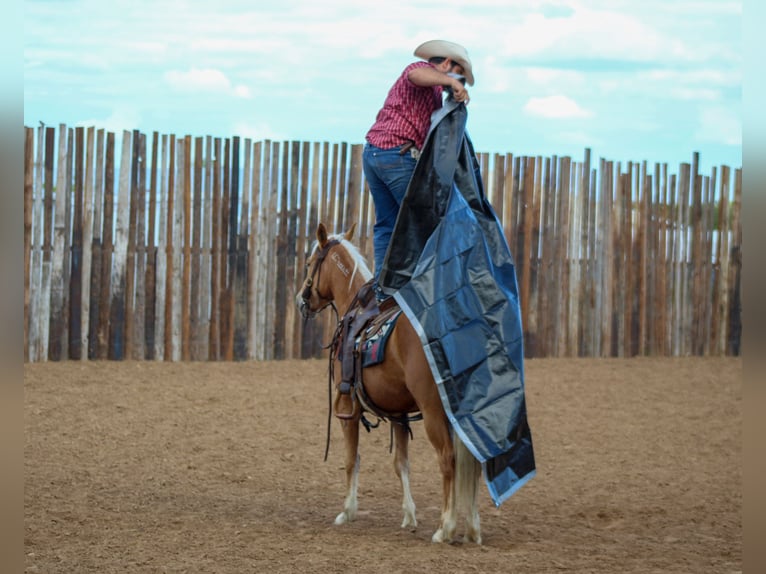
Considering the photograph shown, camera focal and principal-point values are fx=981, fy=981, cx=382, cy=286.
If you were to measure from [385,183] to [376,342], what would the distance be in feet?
3.15

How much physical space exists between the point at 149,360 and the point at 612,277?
6.65 metres

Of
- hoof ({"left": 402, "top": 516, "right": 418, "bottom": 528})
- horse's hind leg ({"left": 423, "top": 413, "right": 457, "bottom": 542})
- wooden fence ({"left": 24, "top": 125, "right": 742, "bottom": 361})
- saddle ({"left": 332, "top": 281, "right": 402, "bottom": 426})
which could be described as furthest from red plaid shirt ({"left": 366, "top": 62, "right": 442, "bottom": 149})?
wooden fence ({"left": 24, "top": 125, "right": 742, "bottom": 361})

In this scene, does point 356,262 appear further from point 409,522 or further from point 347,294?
point 409,522

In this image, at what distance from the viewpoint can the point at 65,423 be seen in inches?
368

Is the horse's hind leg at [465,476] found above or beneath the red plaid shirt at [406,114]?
beneath

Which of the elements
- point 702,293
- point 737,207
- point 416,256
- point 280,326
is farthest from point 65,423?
point 737,207

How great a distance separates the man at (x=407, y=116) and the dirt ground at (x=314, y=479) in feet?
5.43

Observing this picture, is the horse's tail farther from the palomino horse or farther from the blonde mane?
the blonde mane

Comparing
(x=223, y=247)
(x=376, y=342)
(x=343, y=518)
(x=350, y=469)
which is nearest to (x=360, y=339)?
(x=376, y=342)

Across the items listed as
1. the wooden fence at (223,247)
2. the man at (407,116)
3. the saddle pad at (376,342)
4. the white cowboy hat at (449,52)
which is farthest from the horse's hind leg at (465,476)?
the wooden fence at (223,247)

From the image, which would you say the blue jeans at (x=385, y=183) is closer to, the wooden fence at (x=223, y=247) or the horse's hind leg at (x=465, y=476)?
the horse's hind leg at (x=465, y=476)

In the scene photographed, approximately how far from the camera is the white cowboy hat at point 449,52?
5641mm

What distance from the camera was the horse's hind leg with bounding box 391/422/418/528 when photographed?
6031 millimetres

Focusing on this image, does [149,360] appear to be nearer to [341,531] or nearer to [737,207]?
[341,531]
